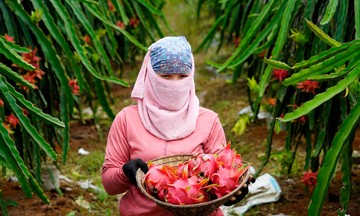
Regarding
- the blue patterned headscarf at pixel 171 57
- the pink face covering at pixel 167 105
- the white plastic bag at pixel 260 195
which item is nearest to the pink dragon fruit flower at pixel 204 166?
the pink face covering at pixel 167 105

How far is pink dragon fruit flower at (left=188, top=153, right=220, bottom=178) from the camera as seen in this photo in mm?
2383

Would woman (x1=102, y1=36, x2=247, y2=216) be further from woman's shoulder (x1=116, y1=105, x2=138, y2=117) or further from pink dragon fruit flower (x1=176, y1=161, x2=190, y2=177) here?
pink dragon fruit flower (x1=176, y1=161, x2=190, y2=177)

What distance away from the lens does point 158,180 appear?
234cm

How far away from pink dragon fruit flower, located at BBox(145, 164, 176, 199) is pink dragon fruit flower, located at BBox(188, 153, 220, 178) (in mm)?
88

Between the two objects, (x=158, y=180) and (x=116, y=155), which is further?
(x=116, y=155)

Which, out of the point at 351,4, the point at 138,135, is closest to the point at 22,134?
the point at 138,135

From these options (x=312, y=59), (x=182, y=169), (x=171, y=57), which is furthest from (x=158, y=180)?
(x=312, y=59)

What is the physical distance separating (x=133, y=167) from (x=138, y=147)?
19cm

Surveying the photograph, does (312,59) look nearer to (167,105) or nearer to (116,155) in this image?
(167,105)

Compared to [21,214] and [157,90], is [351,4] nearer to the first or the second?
[157,90]

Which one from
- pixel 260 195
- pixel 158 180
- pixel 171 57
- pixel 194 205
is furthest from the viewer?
pixel 260 195

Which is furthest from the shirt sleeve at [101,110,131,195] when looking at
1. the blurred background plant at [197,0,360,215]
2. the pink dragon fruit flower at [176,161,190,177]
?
the blurred background plant at [197,0,360,215]

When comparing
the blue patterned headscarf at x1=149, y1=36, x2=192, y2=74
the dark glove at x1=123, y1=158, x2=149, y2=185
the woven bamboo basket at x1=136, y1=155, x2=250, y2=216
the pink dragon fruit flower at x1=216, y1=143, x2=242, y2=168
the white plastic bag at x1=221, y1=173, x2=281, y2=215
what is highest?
the blue patterned headscarf at x1=149, y1=36, x2=192, y2=74

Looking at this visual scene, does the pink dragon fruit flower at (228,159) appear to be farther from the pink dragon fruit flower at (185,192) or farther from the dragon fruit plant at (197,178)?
the pink dragon fruit flower at (185,192)
